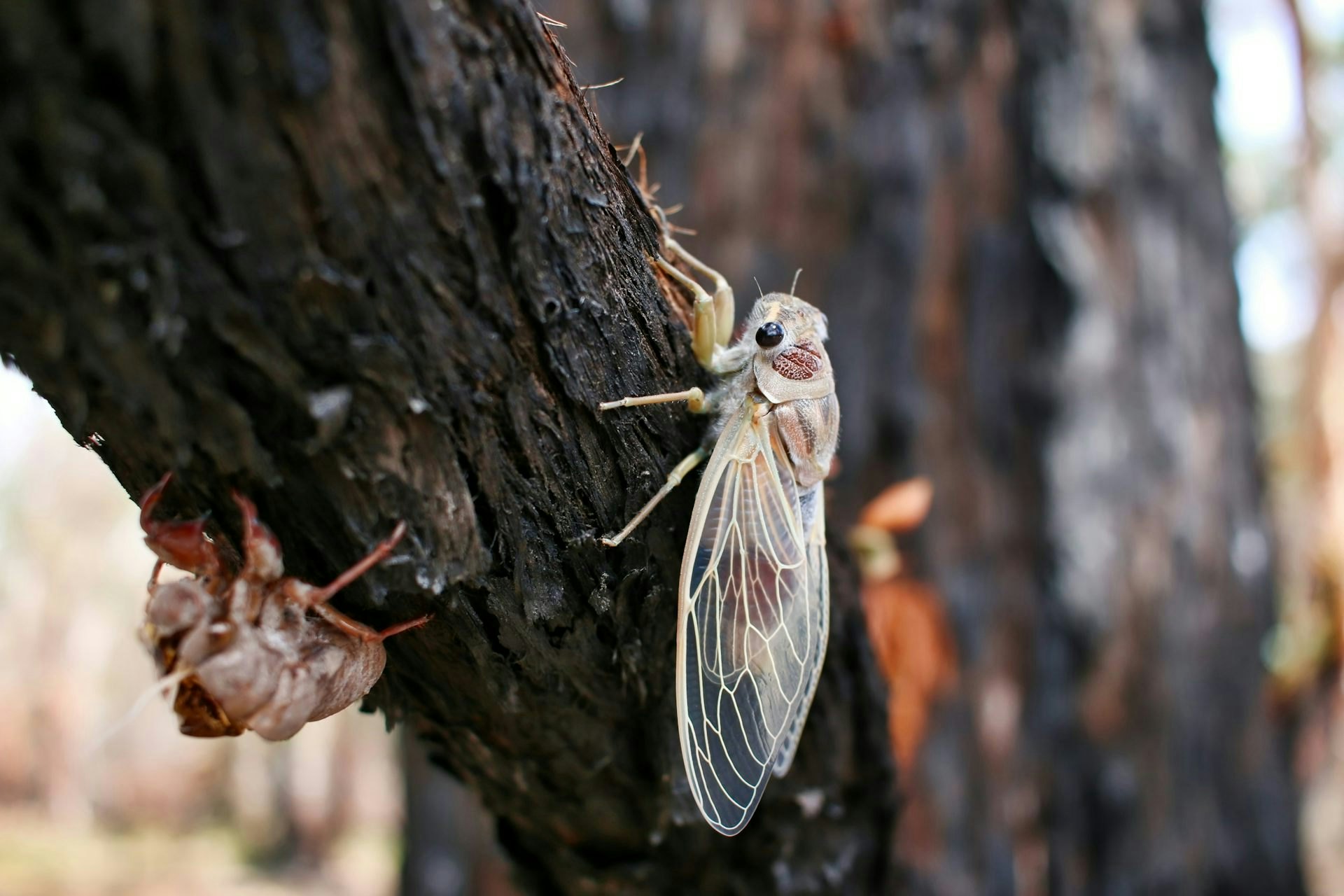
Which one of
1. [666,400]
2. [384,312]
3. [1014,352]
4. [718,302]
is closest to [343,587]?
[384,312]

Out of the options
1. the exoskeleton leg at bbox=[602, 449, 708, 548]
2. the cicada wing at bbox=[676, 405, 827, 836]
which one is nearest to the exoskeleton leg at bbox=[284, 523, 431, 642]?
the exoskeleton leg at bbox=[602, 449, 708, 548]

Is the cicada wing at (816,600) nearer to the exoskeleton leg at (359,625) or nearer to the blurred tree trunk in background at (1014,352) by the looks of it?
the exoskeleton leg at (359,625)

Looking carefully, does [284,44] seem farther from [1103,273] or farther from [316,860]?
[316,860]

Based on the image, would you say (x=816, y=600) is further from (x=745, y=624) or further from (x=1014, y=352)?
(x=1014, y=352)

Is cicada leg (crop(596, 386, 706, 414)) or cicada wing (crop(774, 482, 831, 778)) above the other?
cicada leg (crop(596, 386, 706, 414))

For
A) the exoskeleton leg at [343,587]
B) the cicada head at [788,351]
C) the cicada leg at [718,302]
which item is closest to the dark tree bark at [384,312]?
the exoskeleton leg at [343,587]

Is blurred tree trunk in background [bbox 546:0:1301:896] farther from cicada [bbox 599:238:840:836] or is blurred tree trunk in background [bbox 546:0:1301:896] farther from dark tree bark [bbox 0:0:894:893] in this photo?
dark tree bark [bbox 0:0:894:893]
